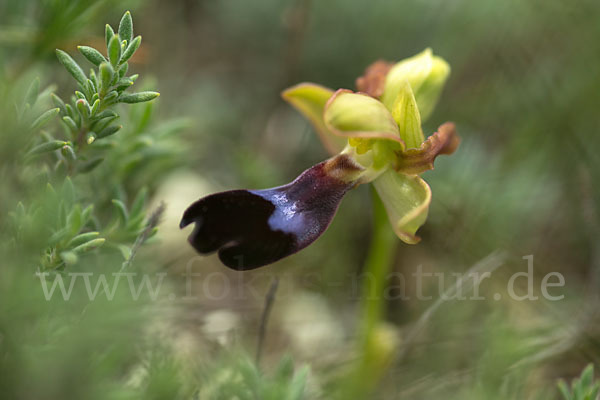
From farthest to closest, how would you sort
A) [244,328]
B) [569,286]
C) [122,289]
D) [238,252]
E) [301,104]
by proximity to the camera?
1. [569,286]
2. [244,328]
3. [301,104]
4. [238,252]
5. [122,289]

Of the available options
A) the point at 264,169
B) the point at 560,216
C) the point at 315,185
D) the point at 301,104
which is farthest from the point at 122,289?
the point at 560,216

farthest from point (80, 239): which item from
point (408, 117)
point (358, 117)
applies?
point (408, 117)

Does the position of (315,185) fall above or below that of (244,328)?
above

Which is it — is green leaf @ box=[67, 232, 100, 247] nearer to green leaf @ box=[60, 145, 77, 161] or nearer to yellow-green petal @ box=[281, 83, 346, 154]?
green leaf @ box=[60, 145, 77, 161]

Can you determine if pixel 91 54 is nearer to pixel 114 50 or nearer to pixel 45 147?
pixel 114 50

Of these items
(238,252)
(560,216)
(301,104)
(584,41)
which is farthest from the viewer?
(584,41)

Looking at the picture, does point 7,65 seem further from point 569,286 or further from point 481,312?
point 569,286

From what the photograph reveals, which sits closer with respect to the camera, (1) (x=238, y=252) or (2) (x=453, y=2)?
(1) (x=238, y=252)
